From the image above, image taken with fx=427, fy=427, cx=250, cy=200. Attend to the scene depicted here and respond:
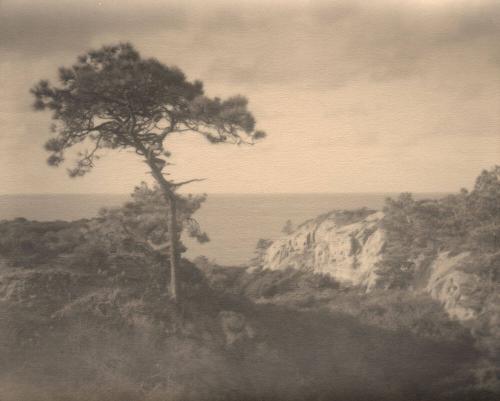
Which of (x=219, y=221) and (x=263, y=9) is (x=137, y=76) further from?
(x=219, y=221)

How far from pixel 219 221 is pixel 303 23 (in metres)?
5.99

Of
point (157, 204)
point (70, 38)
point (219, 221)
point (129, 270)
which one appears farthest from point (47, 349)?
point (70, 38)

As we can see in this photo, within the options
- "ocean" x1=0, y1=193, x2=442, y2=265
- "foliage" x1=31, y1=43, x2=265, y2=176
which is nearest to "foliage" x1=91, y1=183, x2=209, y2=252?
"ocean" x1=0, y1=193, x2=442, y2=265

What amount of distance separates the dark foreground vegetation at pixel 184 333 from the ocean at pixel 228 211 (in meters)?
0.46

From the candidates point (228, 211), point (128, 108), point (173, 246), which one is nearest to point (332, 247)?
point (228, 211)

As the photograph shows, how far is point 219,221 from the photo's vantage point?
12695 millimetres

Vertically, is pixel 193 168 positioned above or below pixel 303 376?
above

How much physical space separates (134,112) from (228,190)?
130 inches

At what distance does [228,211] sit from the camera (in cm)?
1252

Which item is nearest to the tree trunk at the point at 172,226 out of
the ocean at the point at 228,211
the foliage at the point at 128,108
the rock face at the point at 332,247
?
the foliage at the point at 128,108

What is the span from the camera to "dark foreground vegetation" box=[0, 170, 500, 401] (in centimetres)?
1031

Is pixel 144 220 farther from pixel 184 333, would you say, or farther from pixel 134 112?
pixel 184 333

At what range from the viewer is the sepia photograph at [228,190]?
1073 centimetres

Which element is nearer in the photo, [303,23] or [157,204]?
[303,23]
